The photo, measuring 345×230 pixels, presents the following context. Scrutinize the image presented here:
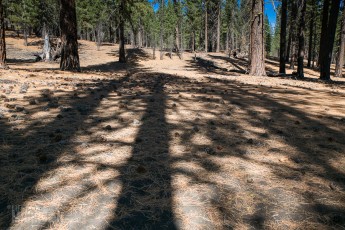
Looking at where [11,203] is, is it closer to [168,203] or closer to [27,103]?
[168,203]

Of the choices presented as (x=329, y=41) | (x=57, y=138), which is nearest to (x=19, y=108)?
(x=57, y=138)

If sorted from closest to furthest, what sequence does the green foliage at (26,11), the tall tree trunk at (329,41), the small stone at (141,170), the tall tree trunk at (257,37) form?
the small stone at (141,170)
the tall tree trunk at (257,37)
the tall tree trunk at (329,41)
the green foliage at (26,11)

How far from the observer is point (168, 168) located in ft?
9.65

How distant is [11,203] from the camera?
2.21 m

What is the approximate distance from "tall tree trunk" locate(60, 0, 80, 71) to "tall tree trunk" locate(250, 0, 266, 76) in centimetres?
868

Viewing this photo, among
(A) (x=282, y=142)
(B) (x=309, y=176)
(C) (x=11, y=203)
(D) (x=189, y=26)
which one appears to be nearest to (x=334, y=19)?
(A) (x=282, y=142)

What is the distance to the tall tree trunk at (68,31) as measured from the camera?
37.4 ft

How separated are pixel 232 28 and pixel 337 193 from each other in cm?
5737

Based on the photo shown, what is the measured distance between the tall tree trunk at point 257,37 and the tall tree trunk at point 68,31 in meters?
8.68

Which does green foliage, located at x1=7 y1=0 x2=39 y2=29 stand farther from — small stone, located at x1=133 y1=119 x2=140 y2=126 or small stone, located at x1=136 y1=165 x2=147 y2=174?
small stone, located at x1=136 y1=165 x2=147 y2=174

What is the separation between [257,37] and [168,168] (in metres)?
12.4

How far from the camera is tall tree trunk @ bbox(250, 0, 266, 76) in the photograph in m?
13.5

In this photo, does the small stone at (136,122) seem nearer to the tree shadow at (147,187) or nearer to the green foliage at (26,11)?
the tree shadow at (147,187)

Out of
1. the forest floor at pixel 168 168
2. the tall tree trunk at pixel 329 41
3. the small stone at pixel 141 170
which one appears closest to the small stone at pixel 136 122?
the forest floor at pixel 168 168
